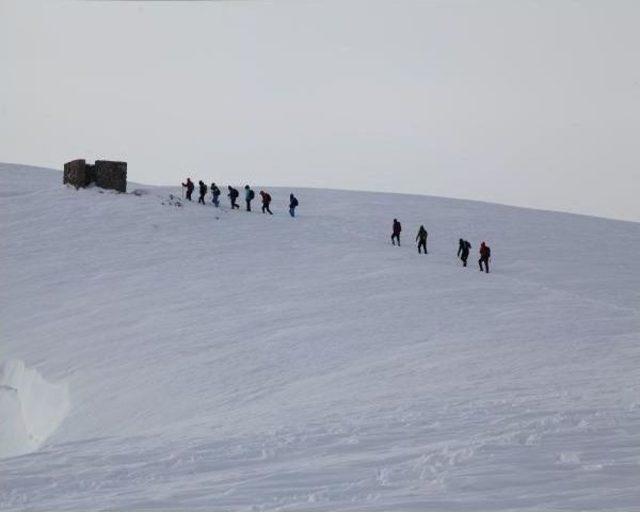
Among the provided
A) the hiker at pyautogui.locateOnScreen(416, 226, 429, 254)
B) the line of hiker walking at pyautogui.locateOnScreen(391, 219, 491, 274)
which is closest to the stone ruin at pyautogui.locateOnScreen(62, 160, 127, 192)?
the line of hiker walking at pyautogui.locateOnScreen(391, 219, 491, 274)

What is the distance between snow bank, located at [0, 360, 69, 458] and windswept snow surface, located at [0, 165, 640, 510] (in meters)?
0.14

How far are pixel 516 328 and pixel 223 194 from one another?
79.5 feet

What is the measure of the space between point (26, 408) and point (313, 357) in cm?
579

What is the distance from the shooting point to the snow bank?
1566 cm

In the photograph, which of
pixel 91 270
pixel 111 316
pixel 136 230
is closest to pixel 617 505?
pixel 111 316

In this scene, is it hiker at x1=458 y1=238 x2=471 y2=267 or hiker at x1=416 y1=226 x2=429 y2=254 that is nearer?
hiker at x1=458 y1=238 x2=471 y2=267

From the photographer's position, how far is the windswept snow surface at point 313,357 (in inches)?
315

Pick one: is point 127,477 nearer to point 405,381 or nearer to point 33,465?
point 33,465

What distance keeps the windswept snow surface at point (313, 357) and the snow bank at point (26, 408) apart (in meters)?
0.14

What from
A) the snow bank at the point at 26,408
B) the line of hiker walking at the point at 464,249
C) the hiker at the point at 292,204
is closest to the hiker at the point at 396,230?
the line of hiker walking at the point at 464,249

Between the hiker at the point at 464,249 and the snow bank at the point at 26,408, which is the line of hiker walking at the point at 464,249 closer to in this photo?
the hiker at the point at 464,249

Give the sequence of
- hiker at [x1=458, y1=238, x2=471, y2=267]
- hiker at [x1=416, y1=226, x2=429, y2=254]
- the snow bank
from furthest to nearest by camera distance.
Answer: hiker at [x1=416, y1=226, x2=429, y2=254] < hiker at [x1=458, y1=238, x2=471, y2=267] < the snow bank

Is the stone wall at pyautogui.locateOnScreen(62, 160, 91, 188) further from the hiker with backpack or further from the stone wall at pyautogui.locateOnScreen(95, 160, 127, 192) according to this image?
the hiker with backpack

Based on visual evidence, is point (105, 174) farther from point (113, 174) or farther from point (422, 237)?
point (422, 237)
